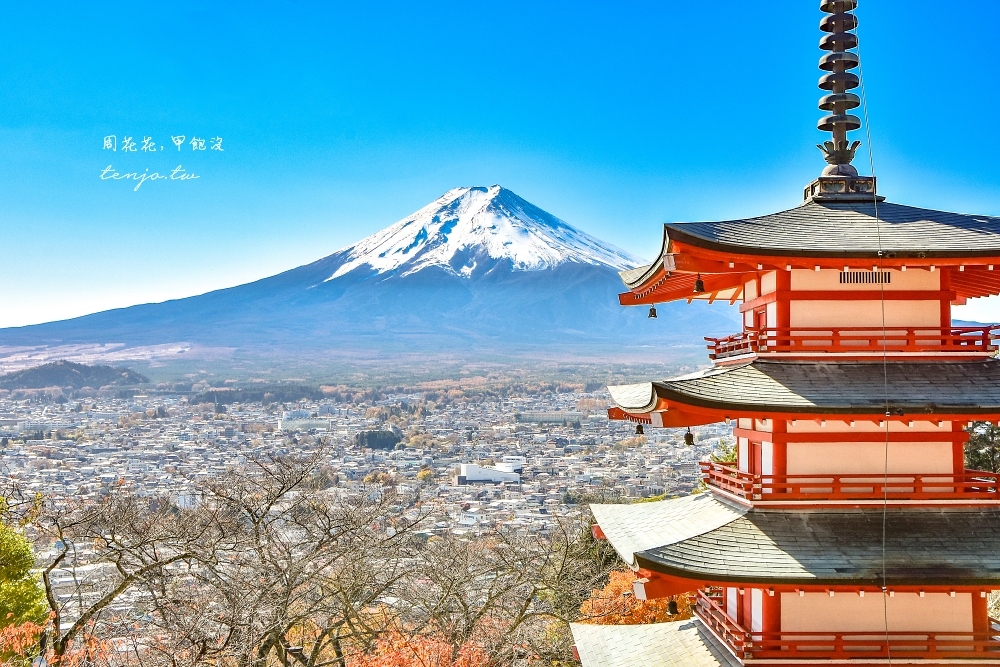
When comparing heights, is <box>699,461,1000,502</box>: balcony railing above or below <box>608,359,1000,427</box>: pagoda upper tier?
below

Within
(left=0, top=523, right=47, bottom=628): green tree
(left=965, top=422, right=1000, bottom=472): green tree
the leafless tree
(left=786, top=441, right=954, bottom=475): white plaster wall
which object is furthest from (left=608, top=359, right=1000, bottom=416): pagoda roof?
(left=965, top=422, right=1000, bottom=472): green tree

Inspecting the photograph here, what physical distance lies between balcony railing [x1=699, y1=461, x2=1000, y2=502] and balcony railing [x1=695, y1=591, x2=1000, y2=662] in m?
1.15

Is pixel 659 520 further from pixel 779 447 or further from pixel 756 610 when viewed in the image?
pixel 779 447

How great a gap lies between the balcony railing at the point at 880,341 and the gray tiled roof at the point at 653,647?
291cm

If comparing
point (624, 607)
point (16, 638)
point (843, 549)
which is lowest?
point (624, 607)

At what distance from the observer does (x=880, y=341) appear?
27.6 feet

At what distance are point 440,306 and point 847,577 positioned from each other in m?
138

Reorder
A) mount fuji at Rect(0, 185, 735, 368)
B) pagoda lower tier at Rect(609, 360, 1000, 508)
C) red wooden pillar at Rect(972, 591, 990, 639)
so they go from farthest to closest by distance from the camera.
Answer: mount fuji at Rect(0, 185, 735, 368) < red wooden pillar at Rect(972, 591, 990, 639) < pagoda lower tier at Rect(609, 360, 1000, 508)

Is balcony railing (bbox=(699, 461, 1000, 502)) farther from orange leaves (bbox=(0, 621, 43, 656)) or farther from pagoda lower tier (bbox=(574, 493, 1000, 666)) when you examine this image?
orange leaves (bbox=(0, 621, 43, 656))

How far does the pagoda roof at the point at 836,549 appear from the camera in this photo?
7.50m

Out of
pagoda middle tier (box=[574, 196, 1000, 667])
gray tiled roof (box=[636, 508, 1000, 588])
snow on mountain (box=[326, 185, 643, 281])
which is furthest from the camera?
snow on mountain (box=[326, 185, 643, 281])

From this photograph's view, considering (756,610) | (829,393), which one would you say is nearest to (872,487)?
(829,393)

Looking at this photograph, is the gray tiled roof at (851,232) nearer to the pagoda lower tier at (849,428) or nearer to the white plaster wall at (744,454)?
the pagoda lower tier at (849,428)

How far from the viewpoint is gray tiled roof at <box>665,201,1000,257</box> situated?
8023 mm
